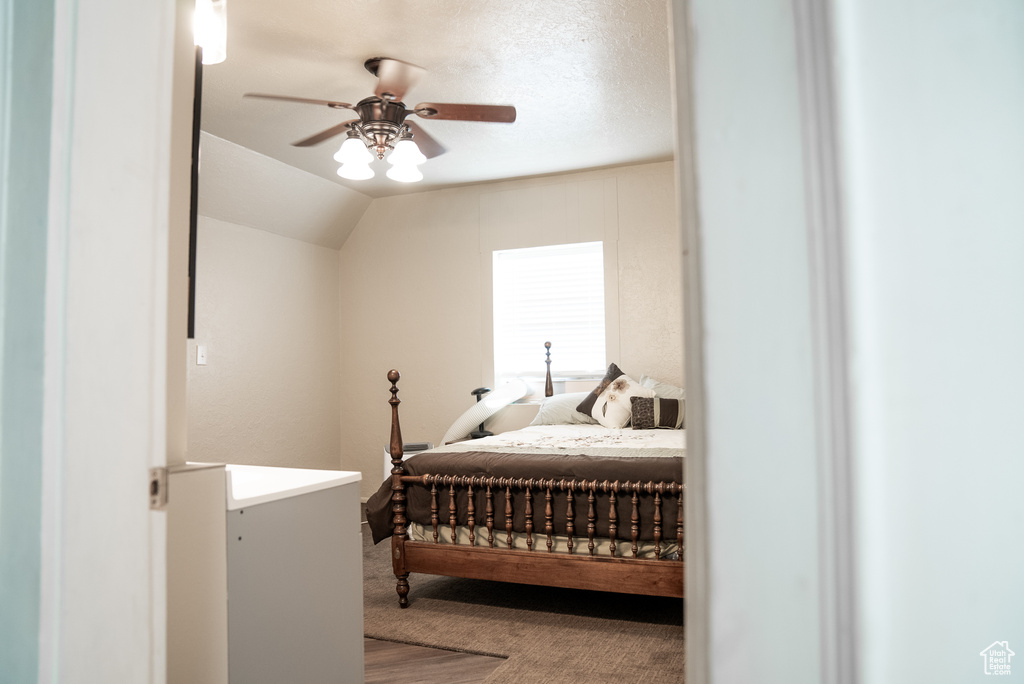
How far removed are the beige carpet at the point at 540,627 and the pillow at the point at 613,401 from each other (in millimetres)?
1195

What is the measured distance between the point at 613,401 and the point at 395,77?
226 centimetres

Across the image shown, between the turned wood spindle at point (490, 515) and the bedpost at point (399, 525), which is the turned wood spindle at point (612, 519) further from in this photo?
the bedpost at point (399, 525)

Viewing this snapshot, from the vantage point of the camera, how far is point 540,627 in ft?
8.78

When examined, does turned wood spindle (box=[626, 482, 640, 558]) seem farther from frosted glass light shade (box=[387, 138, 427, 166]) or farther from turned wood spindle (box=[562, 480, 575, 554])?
frosted glass light shade (box=[387, 138, 427, 166])

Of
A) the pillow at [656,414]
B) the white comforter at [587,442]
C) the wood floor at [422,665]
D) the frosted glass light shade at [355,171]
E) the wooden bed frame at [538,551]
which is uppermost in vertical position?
the frosted glass light shade at [355,171]

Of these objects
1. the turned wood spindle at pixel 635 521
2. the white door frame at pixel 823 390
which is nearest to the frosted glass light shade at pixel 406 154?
the turned wood spindle at pixel 635 521

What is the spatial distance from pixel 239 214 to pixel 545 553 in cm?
320

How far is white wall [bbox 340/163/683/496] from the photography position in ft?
15.4

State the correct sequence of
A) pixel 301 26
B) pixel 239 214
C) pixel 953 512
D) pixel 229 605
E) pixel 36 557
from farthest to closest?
pixel 239 214 → pixel 301 26 → pixel 229 605 → pixel 36 557 → pixel 953 512

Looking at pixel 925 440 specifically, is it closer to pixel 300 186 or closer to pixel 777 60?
pixel 777 60

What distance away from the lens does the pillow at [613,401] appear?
4.04 m

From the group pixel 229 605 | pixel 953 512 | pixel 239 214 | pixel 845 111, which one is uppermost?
pixel 239 214

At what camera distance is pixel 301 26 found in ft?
8.66

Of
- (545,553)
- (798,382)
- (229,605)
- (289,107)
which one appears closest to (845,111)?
(798,382)
